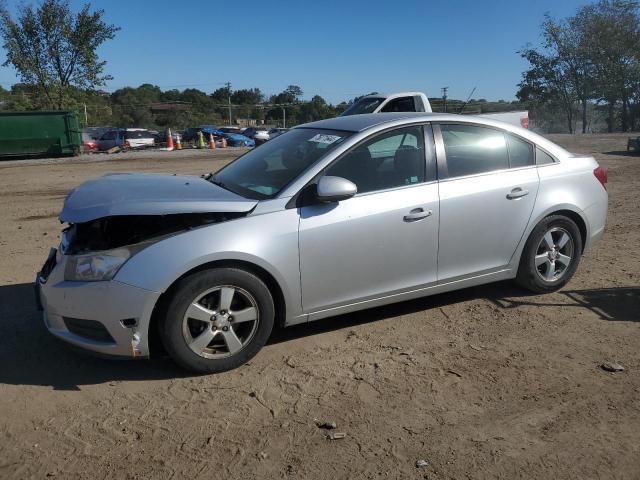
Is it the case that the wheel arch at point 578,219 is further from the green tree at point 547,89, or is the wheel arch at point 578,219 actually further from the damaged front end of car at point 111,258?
the green tree at point 547,89

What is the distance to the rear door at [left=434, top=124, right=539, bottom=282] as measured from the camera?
4.41 m

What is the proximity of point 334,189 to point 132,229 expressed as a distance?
1.37 m

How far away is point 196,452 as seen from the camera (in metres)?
2.90

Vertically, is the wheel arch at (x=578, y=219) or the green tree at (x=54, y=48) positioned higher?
the green tree at (x=54, y=48)

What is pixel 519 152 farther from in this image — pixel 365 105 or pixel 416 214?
pixel 365 105

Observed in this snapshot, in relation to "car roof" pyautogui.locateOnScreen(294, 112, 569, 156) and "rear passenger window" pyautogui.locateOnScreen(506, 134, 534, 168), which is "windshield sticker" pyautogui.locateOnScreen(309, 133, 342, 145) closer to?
"car roof" pyautogui.locateOnScreen(294, 112, 569, 156)

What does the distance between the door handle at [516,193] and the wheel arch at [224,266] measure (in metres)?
2.13

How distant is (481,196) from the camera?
14.8 ft

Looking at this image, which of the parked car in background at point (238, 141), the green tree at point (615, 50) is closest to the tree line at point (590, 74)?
the green tree at point (615, 50)

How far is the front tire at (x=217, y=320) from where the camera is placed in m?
3.51

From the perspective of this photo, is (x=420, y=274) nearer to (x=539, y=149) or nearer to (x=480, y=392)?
(x=480, y=392)

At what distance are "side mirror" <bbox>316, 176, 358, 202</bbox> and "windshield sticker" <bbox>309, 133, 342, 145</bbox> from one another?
0.55 m

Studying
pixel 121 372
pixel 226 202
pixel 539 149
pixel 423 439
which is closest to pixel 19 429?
pixel 121 372

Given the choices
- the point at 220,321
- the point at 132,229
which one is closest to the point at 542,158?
the point at 220,321
